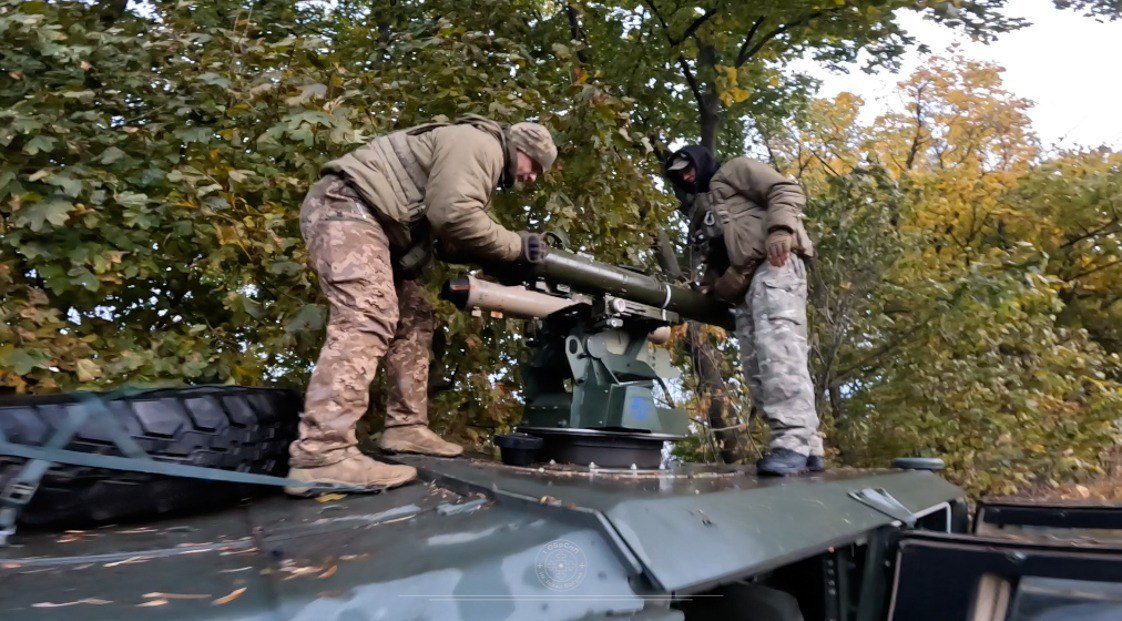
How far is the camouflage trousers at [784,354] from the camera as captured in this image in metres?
3.75

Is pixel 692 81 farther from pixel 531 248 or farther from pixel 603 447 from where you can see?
pixel 603 447

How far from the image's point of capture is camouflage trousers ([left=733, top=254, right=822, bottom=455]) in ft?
12.3

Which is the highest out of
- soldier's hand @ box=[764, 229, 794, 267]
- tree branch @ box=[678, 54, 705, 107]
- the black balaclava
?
tree branch @ box=[678, 54, 705, 107]

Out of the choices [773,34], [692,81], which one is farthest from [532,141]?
[692,81]

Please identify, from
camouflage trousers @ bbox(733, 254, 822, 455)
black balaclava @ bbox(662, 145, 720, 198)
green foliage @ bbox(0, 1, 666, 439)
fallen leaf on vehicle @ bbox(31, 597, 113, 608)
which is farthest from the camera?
black balaclava @ bbox(662, 145, 720, 198)

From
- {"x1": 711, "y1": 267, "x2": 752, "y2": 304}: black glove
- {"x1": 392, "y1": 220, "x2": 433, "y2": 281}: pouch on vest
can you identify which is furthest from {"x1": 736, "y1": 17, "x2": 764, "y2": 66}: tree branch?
{"x1": 392, "y1": 220, "x2": 433, "y2": 281}: pouch on vest

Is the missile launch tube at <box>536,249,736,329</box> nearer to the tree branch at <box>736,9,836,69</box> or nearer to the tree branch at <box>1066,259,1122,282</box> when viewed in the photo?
the tree branch at <box>736,9,836,69</box>

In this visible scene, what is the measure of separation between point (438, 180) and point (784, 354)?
1.79 meters

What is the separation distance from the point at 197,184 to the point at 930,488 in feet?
12.9

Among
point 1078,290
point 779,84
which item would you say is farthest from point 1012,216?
point 779,84

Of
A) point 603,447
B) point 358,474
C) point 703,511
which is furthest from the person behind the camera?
point 603,447

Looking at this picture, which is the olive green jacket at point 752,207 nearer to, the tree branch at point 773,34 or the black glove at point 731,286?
the black glove at point 731,286

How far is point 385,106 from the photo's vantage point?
5.67 m

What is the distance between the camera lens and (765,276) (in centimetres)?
401
